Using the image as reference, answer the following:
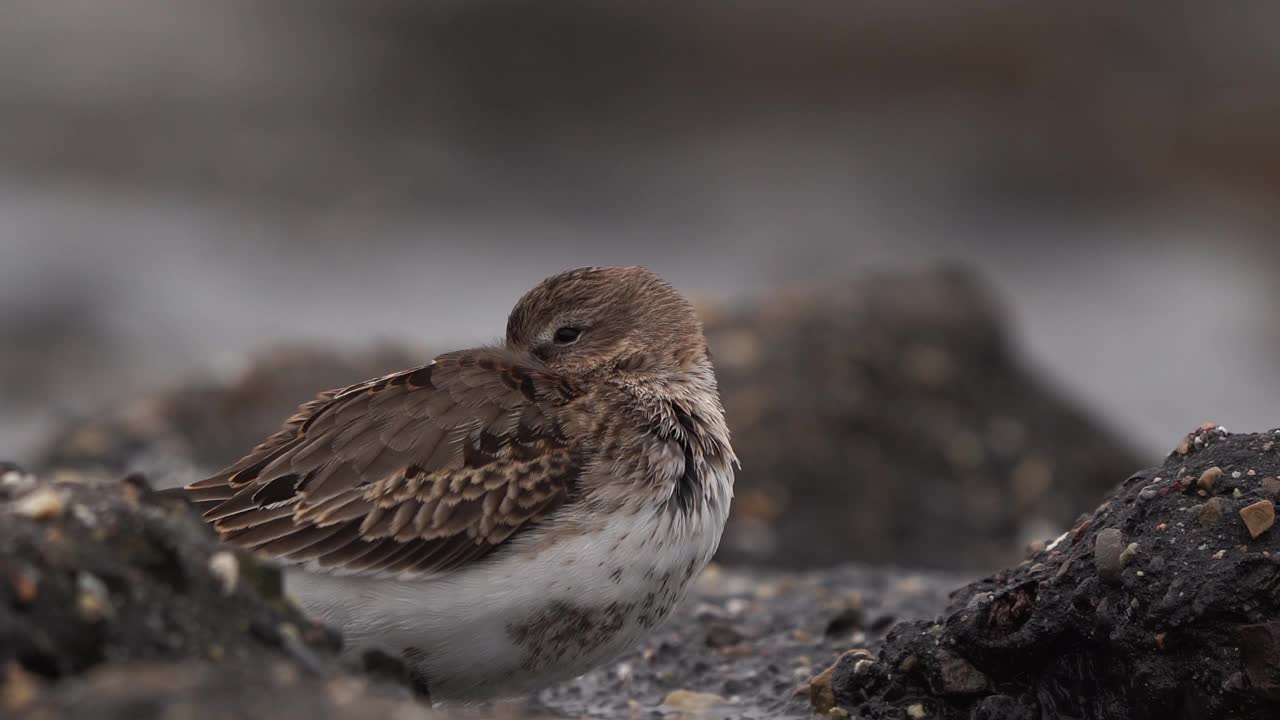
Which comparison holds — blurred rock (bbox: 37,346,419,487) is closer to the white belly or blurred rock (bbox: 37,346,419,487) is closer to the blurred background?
the white belly

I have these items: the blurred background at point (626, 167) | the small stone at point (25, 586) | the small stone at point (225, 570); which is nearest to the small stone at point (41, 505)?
the small stone at point (25, 586)

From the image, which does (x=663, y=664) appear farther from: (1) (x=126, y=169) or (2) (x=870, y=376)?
(1) (x=126, y=169)

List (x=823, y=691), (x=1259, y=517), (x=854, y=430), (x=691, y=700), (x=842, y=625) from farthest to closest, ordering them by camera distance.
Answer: (x=854, y=430), (x=842, y=625), (x=691, y=700), (x=823, y=691), (x=1259, y=517)

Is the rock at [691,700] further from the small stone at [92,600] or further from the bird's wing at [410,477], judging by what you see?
the small stone at [92,600]

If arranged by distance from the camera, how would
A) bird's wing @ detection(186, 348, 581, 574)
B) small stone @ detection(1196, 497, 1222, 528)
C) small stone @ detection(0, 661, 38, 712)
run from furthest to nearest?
bird's wing @ detection(186, 348, 581, 574)
small stone @ detection(1196, 497, 1222, 528)
small stone @ detection(0, 661, 38, 712)

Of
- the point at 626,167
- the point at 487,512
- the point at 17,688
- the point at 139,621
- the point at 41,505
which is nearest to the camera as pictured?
the point at 17,688

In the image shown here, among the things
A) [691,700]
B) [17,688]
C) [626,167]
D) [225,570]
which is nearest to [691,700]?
[691,700]

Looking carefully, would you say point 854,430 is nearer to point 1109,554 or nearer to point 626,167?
point 1109,554

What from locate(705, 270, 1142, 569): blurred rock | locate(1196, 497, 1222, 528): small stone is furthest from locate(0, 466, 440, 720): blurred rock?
locate(705, 270, 1142, 569): blurred rock
